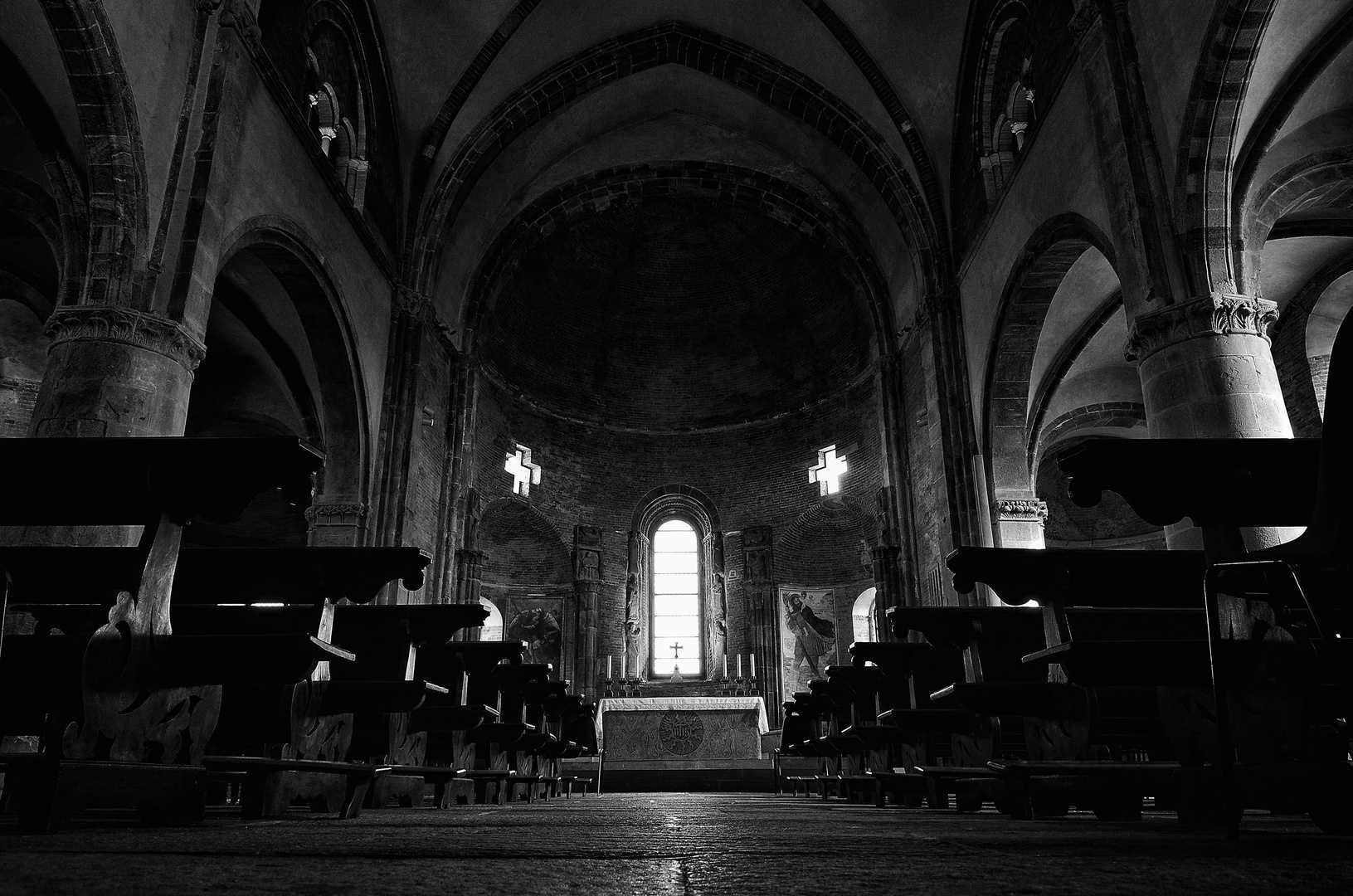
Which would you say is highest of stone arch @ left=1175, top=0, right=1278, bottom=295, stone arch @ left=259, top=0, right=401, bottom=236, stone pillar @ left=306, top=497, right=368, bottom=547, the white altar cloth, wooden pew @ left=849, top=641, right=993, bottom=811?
stone arch @ left=259, top=0, right=401, bottom=236

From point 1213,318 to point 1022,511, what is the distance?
5.32 metres

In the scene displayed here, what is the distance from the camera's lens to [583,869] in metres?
1.54

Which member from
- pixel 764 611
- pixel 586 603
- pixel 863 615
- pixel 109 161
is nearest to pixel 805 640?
pixel 764 611

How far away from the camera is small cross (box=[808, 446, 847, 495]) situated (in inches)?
706

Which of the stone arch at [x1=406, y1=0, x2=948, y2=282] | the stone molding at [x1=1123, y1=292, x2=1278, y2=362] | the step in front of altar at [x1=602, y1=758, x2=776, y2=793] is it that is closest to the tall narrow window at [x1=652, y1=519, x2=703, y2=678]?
the step in front of altar at [x1=602, y1=758, x2=776, y2=793]

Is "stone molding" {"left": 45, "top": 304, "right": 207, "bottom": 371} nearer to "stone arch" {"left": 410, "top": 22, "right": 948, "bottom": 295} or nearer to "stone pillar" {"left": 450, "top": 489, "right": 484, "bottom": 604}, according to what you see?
"stone arch" {"left": 410, "top": 22, "right": 948, "bottom": 295}

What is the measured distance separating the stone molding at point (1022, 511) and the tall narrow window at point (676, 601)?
792 cm

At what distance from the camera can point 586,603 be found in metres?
18.4

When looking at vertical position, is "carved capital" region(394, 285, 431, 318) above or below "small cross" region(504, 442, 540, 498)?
above

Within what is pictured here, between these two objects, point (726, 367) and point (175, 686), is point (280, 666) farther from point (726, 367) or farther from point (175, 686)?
point (726, 367)

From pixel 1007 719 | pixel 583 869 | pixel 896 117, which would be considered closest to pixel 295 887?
pixel 583 869

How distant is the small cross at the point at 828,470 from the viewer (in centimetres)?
1792

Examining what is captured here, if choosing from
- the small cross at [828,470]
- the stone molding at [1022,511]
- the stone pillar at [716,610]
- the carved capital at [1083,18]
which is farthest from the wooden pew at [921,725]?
the stone pillar at [716,610]

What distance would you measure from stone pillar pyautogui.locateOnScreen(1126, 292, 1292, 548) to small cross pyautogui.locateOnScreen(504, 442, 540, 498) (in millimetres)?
12243
